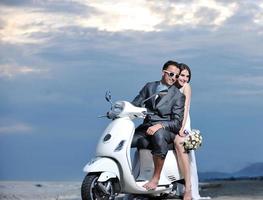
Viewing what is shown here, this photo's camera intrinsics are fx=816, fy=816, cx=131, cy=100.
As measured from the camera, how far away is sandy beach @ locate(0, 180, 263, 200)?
10508 mm

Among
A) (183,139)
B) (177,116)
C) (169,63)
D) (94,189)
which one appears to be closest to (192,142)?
(183,139)

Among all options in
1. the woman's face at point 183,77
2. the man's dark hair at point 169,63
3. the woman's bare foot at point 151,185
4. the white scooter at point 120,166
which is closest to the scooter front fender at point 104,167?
the white scooter at point 120,166

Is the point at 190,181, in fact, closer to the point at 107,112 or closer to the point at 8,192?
the point at 107,112

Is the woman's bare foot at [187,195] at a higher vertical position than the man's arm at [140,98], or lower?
lower

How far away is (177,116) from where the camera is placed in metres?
9.12

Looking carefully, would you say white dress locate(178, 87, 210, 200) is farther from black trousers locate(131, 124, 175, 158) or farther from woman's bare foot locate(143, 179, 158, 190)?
woman's bare foot locate(143, 179, 158, 190)

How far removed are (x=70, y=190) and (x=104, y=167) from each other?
311 centimetres

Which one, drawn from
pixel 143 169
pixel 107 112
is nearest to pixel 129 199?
pixel 143 169

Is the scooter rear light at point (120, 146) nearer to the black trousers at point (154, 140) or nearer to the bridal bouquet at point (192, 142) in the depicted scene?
the black trousers at point (154, 140)

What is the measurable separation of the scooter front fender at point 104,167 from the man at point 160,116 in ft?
1.49

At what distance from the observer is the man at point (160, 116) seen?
29.2ft

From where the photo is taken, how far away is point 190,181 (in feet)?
31.1

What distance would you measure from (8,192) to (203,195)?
278 cm

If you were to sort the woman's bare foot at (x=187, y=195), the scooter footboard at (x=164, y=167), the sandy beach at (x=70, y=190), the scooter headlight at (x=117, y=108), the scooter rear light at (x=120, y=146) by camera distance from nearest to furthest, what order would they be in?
the scooter rear light at (x=120, y=146) < the scooter headlight at (x=117, y=108) < the scooter footboard at (x=164, y=167) < the woman's bare foot at (x=187, y=195) < the sandy beach at (x=70, y=190)
